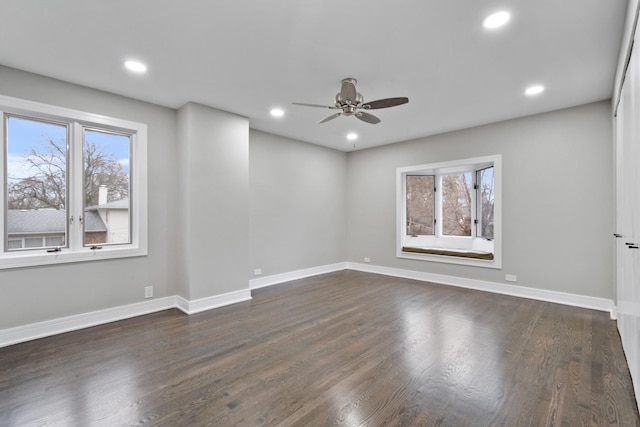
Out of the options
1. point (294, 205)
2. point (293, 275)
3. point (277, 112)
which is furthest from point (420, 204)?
point (277, 112)

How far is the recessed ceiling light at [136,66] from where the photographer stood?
281 centimetres

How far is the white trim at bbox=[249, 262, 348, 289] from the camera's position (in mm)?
4988

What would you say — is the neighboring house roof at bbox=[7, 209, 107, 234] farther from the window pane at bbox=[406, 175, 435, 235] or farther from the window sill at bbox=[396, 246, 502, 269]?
the window pane at bbox=[406, 175, 435, 235]

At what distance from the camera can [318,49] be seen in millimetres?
2572

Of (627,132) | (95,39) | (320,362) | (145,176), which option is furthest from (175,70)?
(627,132)

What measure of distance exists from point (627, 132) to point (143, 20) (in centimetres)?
375

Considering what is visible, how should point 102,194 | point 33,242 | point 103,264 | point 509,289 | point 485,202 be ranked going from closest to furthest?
point 33,242, point 103,264, point 102,194, point 509,289, point 485,202

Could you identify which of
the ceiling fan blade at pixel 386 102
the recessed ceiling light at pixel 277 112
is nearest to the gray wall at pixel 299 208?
the recessed ceiling light at pixel 277 112

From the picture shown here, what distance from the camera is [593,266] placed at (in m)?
3.82

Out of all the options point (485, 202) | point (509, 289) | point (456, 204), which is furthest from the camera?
point (456, 204)

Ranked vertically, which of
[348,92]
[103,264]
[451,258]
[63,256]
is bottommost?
[451,258]

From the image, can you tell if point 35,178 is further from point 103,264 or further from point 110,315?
Result: point 110,315

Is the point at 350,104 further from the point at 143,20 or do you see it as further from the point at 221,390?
the point at 221,390

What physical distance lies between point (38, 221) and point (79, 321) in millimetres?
1147
